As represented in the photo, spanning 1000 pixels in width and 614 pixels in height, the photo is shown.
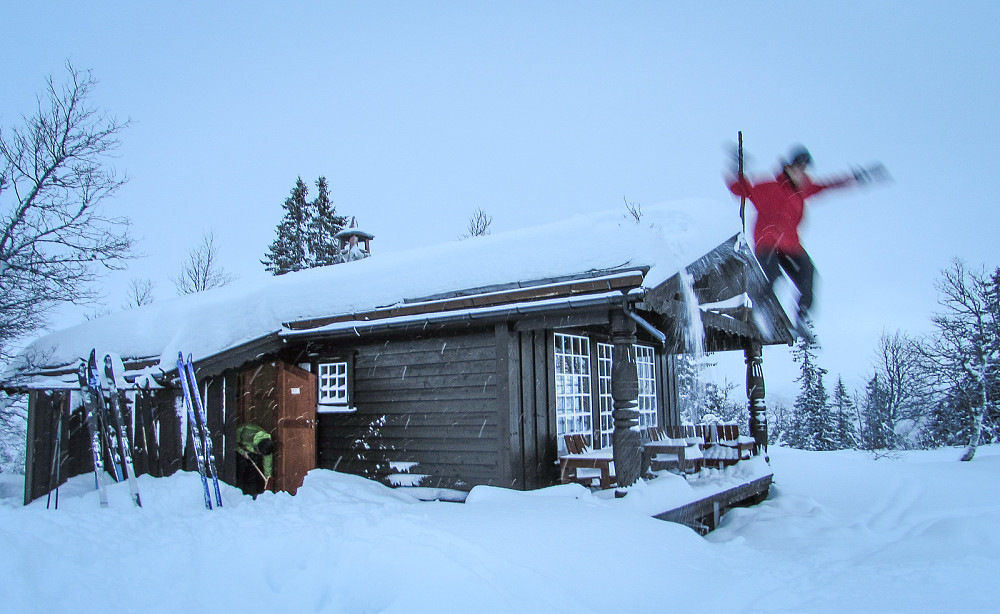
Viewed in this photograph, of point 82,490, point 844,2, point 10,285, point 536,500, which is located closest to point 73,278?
point 10,285

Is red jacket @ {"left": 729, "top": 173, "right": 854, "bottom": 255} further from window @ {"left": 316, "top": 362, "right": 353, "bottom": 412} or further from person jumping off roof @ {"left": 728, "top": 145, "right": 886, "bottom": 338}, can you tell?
window @ {"left": 316, "top": 362, "right": 353, "bottom": 412}

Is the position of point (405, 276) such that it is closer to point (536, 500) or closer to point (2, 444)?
point (536, 500)

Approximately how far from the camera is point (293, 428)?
30.8ft

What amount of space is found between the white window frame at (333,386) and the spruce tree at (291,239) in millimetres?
22322

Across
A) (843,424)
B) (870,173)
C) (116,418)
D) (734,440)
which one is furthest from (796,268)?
(843,424)

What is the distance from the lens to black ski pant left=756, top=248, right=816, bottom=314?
173 inches

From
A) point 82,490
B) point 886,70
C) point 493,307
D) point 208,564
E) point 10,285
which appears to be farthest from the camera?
point 10,285

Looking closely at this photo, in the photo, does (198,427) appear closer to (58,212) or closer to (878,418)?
(58,212)

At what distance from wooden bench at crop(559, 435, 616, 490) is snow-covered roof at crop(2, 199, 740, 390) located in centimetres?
219

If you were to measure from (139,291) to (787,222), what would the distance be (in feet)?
105

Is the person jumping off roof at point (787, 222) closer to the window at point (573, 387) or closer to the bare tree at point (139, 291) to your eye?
the window at point (573, 387)

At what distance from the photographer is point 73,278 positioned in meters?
13.8

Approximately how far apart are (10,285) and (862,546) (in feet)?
51.2

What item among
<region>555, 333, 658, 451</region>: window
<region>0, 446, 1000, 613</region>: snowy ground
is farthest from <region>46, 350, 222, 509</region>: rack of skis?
<region>555, 333, 658, 451</region>: window
